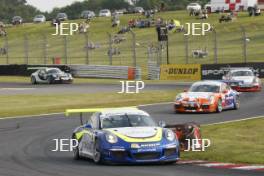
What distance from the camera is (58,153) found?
17.4 metres

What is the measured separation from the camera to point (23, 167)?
1442 cm

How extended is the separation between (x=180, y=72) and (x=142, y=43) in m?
25.4

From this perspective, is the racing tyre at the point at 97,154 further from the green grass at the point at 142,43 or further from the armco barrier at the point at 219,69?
the green grass at the point at 142,43

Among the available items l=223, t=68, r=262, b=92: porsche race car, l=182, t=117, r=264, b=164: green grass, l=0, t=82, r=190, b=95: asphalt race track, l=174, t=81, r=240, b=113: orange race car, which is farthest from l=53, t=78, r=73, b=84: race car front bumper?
l=182, t=117, r=264, b=164: green grass

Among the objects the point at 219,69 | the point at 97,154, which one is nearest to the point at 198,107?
the point at 97,154

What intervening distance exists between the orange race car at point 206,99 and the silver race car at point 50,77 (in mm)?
20064

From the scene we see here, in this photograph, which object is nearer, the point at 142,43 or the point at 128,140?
the point at 128,140

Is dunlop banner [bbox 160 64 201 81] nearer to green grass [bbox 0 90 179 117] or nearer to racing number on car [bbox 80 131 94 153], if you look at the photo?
green grass [bbox 0 90 179 117]

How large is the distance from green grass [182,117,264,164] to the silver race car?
2460cm

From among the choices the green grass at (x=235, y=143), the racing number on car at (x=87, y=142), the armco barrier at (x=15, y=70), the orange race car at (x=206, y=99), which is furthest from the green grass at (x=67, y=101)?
the armco barrier at (x=15, y=70)

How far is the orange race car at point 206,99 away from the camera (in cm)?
2666

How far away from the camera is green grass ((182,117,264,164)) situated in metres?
15.3

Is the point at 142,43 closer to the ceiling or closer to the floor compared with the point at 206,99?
closer to the ceiling

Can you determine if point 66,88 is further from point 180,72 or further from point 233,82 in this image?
point 233,82
